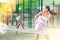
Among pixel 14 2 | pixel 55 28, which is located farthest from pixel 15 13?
pixel 55 28

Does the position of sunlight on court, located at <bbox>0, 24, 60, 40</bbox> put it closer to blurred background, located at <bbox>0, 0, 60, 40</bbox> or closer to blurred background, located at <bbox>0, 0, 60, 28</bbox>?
blurred background, located at <bbox>0, 0, 60, 40</bbox>

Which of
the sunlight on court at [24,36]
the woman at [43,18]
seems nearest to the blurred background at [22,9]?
the sunlight on court at [24,36]

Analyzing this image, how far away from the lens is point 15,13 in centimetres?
309

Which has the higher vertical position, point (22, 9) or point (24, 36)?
point (22, 9)

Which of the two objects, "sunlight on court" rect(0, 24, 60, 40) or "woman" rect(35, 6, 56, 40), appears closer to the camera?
"woman" rect(35, 6, 56, 40)

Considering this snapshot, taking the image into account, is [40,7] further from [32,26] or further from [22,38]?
[22,38]

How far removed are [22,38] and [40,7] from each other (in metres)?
0.53

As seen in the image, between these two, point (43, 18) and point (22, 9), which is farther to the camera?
point (22, 9)

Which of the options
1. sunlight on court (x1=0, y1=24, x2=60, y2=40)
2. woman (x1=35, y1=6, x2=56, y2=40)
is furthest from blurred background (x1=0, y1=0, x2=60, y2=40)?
woman (x1=35, y1=6, x2=56, y2=40)

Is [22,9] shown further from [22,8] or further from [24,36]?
[24,36]

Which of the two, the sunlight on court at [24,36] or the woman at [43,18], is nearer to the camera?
the woman at [43,18]

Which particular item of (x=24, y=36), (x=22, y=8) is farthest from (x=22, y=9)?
(x=24, y=36)

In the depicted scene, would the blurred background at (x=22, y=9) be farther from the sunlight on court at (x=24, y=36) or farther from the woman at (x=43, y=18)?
the woman at (x=43, y=18)

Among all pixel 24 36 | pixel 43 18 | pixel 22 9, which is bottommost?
pixel 24 36
